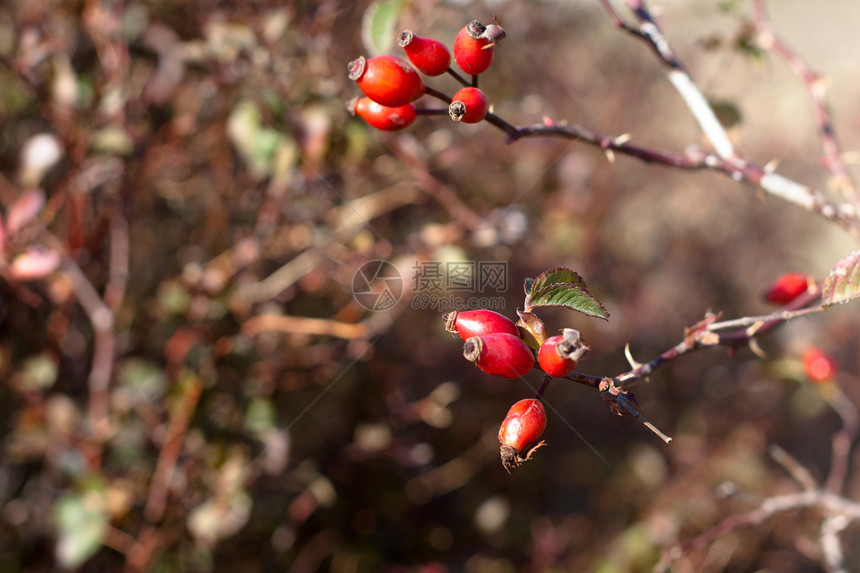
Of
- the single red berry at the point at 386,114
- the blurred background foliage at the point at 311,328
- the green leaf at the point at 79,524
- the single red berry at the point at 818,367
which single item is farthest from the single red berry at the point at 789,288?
the green leaf at the point at 79,524

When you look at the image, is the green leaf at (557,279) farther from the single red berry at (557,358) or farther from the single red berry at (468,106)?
the single red berry at (468,106)

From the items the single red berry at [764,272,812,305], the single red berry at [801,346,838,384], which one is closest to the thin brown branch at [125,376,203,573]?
the single red berry at [764,272,812,305]

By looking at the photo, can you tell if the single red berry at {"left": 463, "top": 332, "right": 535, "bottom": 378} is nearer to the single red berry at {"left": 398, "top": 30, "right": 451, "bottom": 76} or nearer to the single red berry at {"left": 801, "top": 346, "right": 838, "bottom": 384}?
the single red berry at {"left": 398, "top": 30, "right": 451, "bottom": 76}

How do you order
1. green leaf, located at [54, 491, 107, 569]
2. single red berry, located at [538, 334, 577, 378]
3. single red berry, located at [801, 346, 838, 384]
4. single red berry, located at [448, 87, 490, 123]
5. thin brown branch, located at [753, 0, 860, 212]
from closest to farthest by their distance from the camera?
single red berry, located at [538, 334, 577, 378] → single red berry, located at [448, 87, 490, 123] → thin brown branch, located at [753, 0, 860, 212] → single red berry, located at [801, 346, 838, 384] → green leaf, located at [54, 491, 107, 569]

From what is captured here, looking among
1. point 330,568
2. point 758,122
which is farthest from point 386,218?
point 758,122

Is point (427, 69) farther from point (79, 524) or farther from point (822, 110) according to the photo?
point (79, 524)

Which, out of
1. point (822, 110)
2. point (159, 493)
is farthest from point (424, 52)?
point (159, 493)
